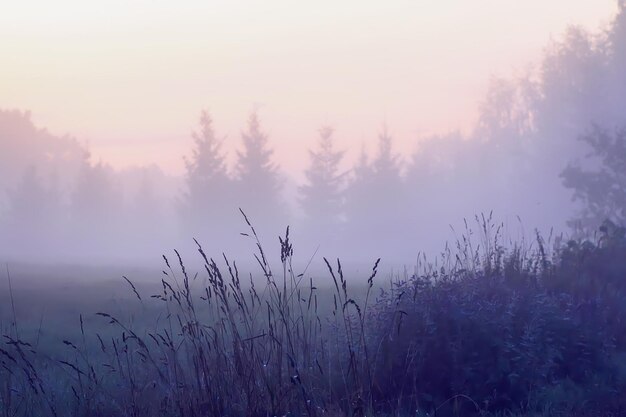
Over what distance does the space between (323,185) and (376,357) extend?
61525 millimetres

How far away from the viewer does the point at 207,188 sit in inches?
2424

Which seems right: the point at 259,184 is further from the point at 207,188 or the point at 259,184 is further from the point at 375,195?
the point at 375,195

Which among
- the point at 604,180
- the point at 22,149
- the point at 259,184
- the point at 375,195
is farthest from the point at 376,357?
the point at 22,149

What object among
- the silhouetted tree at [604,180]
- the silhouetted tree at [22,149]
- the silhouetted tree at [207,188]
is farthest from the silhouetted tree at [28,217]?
the silhouetted tree at [604,180]

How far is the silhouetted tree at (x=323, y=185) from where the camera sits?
68.1 meters

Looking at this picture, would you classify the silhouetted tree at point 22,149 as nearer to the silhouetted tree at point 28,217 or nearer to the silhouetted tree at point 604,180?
the silhouetted tree at point 28,217

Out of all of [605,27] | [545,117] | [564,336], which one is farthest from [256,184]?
[564,336]

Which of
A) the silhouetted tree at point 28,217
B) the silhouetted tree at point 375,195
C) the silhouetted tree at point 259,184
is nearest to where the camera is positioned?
the silhouetted tree at point 259,184

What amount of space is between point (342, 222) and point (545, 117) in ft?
61.8

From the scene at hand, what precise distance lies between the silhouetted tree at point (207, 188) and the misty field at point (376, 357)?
49.2 meters

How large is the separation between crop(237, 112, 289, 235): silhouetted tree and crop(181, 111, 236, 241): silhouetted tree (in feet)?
3.72

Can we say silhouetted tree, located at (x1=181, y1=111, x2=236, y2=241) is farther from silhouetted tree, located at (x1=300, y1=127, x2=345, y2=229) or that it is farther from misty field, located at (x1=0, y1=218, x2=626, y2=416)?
misty field, located at (x1=0, y1=218, x2=626, y2=416)

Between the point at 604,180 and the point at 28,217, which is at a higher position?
the point at 28,217

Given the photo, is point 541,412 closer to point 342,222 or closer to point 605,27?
point 605,27
